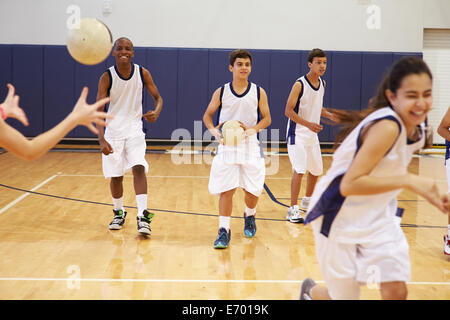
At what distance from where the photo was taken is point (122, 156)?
512cm

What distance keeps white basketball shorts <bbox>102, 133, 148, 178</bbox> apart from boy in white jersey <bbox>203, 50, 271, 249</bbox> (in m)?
0.72

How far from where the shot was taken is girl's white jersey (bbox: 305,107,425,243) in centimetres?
235

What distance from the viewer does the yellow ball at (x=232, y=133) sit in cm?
464

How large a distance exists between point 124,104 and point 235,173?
1.31m

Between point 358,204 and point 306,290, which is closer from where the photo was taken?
point 358,204

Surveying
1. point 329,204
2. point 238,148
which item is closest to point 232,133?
point 238,148

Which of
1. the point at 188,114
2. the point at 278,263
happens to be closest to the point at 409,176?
the point at 278,263

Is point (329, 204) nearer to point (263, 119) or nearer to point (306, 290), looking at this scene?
point (306, 290)

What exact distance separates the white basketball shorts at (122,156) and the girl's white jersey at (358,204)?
285 centimetres

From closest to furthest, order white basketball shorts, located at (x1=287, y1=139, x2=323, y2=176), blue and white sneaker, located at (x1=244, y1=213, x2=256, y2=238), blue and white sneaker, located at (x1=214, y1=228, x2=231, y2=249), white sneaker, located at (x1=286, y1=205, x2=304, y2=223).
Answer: blue and white sneaker, located at (x1=214, y1=228, x2=231, y2=249) < blue and white sneaker, located at (x1=244, y1=213, x2=256, y2=238) < white sneaker, located at (x1=286, y1=205, x2=304, y2=223) < white basketball shorts, located at (x1=287, y1=139, x2=323, y2=176)

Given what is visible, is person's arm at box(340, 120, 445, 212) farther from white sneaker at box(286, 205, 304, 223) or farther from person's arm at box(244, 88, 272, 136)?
white sneaker at box(286, 205, 304, 223)

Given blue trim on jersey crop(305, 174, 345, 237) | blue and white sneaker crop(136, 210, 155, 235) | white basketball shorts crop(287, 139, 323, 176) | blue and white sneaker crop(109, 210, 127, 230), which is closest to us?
blue trim on jersey crop(305, 174, 345, 237)

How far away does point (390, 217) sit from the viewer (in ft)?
8.13

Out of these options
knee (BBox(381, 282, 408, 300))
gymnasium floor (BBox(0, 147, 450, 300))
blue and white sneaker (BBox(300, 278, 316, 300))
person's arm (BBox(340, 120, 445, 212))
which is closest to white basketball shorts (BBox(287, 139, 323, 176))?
gymnasium floor (BBox(0, 147, 450, 300))
